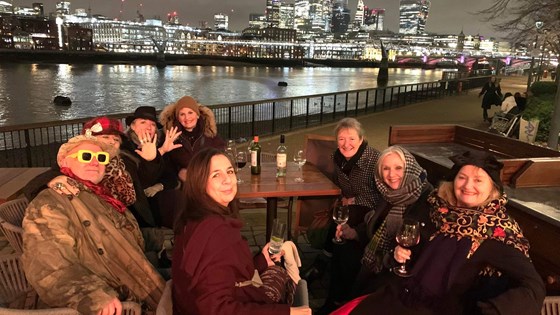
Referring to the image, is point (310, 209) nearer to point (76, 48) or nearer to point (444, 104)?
point (444, 104)

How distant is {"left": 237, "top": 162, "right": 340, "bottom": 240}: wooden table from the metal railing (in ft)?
14.6

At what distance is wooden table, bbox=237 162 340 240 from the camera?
335 centimetres

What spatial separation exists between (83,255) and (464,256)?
1.94m

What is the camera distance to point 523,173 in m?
3.68

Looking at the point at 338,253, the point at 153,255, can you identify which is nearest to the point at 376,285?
the point at 338,253

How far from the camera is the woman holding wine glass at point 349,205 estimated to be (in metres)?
3.16

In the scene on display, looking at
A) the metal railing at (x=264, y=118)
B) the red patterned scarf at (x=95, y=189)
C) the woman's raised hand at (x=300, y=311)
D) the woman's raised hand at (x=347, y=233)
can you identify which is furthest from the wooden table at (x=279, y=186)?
the metal railing at (x=264, y=118)

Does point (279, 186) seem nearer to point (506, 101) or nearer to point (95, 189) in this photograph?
point (95, 189)

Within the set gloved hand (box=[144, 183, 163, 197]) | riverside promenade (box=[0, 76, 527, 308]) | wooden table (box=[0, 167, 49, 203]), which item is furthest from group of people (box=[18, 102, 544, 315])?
wooden table (box=[0, 167, 49, 203])

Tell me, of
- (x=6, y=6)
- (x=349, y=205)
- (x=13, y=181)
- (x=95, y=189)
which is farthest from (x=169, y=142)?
(x=6, y=6)

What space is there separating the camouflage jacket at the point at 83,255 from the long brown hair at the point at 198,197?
483 millimetres

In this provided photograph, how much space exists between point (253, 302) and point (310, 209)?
246 cm

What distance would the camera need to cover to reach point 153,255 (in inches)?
115

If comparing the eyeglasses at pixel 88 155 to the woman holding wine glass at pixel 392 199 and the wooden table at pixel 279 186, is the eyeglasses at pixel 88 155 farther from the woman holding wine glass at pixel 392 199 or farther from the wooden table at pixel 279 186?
the woman holding wine glass at pixel 392 199
